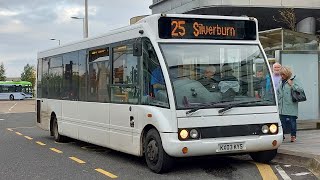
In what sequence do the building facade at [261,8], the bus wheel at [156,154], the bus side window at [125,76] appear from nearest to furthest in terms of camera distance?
the bus wheel at [156,154] < the bus side window at [125,76] < the building facade at [261,8]

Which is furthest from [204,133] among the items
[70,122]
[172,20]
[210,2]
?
[210,2]

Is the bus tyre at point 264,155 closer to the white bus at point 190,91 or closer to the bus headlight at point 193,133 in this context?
the white bus at point 190,91

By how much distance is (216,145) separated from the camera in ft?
26.5

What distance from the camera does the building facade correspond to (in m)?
31.0

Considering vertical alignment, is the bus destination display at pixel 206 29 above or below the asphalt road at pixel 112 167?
above

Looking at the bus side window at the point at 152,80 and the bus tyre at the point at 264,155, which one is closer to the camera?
the bus side window at the point at 152,80

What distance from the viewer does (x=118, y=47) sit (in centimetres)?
996

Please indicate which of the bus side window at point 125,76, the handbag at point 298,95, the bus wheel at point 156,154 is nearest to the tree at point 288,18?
the handbag at point 298,95

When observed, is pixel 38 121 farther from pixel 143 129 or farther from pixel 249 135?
pixel 249 135

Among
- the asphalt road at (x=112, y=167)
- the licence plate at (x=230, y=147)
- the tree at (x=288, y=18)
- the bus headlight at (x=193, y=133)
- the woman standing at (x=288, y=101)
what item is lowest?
the asphalt road at (x=112, y=167)

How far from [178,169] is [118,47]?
279cm

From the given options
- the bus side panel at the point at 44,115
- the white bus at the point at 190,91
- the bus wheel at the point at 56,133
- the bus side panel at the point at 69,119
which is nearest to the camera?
the white bus at the point at 190,91

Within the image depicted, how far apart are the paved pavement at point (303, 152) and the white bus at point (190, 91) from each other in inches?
14.4

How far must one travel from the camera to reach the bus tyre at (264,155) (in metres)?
8.97
